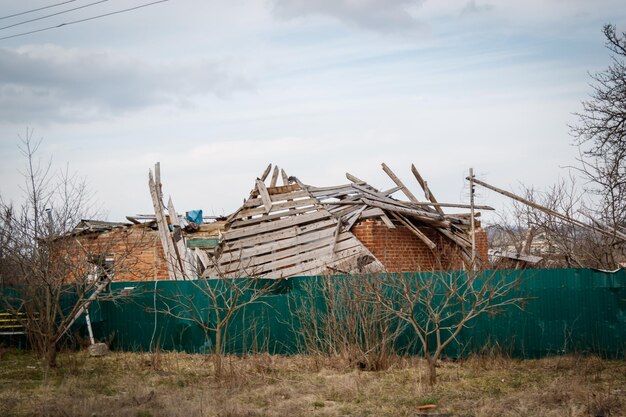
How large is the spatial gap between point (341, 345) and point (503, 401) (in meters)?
3.91

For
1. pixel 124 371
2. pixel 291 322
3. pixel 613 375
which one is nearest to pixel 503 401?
pixel 613 375

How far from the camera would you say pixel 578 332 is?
1344cm

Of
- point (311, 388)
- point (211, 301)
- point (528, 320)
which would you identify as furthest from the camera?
point (211, 301)

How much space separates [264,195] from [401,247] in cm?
371

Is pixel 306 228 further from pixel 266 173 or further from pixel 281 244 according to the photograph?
pixel 266 173

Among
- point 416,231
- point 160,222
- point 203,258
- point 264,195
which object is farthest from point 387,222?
point 160,222

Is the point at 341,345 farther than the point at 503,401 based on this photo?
Yes

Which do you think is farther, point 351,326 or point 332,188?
point 332,188

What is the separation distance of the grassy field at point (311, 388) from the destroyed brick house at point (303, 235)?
11.9 feet

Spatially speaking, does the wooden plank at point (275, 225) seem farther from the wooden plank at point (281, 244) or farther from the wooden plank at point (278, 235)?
the wooden plank at point (281, 244)

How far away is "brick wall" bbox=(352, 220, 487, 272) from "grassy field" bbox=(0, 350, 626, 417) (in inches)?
171

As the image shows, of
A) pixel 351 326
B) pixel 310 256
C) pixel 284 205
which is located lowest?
pixel 351 326

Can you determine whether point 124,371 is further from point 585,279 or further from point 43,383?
point 585,279

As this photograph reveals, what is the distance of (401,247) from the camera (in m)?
18.6
